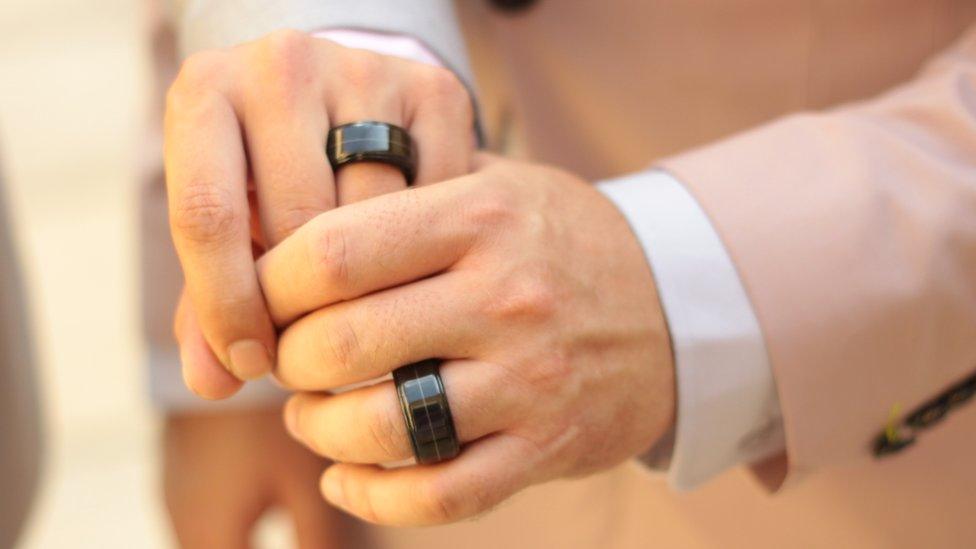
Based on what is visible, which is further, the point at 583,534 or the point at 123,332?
the point at 123,332

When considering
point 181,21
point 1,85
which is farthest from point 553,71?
point 1,85

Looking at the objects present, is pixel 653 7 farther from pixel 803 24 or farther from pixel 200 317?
pixel 200 317

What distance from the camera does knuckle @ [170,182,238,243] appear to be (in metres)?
0.37

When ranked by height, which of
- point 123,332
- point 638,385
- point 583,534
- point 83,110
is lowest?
point 583,534

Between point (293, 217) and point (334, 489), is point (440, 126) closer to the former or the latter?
point (293, 217)

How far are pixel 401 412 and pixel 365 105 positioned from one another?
7.3 inches

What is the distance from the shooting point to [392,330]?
36 cm

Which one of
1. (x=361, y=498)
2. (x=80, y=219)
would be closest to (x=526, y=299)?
(x=361, y=498)

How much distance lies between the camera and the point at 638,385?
43 cm

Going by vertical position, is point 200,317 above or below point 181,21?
below

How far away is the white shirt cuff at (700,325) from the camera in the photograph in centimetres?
45

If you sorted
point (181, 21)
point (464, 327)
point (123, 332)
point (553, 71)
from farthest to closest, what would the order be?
point (123, 332)
point (553, 71)
point (181, 21)
point (464, 327)

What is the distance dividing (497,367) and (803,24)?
43 centimetres

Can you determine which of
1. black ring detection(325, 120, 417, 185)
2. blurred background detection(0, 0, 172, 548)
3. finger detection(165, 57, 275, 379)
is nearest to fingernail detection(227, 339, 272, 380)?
finger detection(165, 57, 275, 379)
